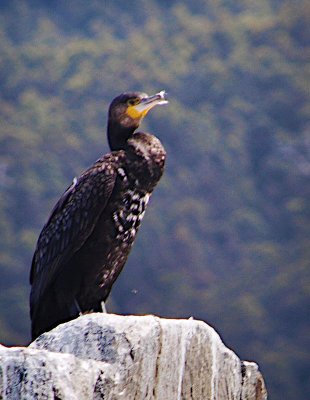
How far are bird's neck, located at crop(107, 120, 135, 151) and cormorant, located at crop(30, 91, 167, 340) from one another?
12 cm

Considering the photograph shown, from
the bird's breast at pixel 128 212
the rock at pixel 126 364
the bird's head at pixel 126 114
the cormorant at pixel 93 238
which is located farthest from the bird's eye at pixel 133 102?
the rock at pixel 126 364

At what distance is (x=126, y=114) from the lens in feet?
9.54

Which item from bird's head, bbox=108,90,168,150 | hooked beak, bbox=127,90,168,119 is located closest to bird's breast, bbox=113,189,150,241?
bird's head, bbox=108,90,168,150

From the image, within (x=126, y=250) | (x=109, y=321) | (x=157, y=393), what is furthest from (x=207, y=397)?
(x=126, y=250)

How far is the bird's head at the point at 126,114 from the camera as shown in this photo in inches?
113

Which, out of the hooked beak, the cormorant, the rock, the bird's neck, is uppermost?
the hooked beak

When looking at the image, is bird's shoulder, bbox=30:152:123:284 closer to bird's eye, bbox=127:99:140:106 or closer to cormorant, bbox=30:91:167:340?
cormorant, bbox=30:91:167:340

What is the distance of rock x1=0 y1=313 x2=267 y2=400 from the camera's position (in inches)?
54.8

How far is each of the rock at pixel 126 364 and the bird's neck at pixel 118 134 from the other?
3.79ft

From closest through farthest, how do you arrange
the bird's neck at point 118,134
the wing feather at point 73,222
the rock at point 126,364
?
the rock at point 126,364 → the wing feather at point 73,222 → the bird's neck at point 118,134

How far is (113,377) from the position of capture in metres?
1.56

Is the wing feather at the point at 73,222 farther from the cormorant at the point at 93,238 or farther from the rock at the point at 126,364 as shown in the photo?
the rock at the point at 126,364

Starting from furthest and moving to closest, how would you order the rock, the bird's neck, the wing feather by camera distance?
the bird's neck, the wing feather, the rock

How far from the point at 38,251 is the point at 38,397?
1.47m
